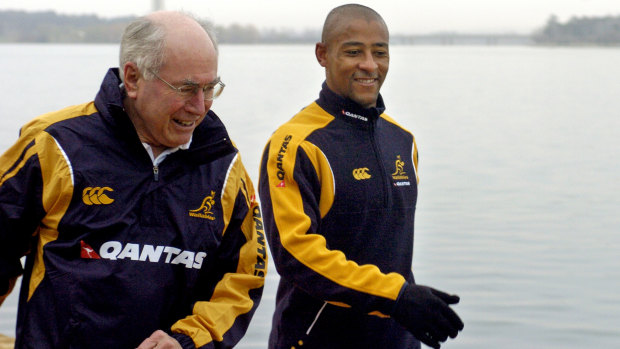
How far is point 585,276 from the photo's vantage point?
7910mm

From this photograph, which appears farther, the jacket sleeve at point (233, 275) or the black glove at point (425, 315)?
the black glove at point (425, 315)

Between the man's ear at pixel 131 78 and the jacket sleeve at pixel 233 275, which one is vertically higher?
the man's ear at pixel 131 78

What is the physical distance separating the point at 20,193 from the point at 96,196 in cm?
15

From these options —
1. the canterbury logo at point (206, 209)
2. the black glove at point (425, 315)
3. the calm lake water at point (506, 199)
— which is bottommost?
the calm lake water at point (506, 199)

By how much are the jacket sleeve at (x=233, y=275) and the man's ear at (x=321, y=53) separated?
749 mm

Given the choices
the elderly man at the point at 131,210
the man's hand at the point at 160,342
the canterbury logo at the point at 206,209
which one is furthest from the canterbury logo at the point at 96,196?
the man's hand at the point at 160,342

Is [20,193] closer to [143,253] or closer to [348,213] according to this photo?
[143,253]

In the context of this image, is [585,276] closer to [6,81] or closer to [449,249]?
[449,249]

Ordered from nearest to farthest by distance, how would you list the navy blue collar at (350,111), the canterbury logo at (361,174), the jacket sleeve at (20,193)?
the jacket sleeve at (20,193)
the canterbury logo at (361,174)
the navy blue collar at (350,111)

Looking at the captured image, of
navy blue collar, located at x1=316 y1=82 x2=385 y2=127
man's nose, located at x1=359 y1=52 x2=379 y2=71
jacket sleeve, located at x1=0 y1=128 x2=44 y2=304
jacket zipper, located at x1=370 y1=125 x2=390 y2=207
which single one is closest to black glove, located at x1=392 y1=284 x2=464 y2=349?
jacket zipper, located at x1=370 y1=125 x2=390 y2=207

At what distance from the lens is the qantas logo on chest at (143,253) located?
202 centimetres

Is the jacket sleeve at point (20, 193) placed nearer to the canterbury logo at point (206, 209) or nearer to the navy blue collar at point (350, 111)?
the canterbury logo at point (206, 209)

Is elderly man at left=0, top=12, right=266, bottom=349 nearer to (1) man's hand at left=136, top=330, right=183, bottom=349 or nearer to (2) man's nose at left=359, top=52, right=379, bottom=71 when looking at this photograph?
(1) man's hand at left=136, top=330, right=183, bottom=349

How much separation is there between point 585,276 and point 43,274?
6.57 meters
